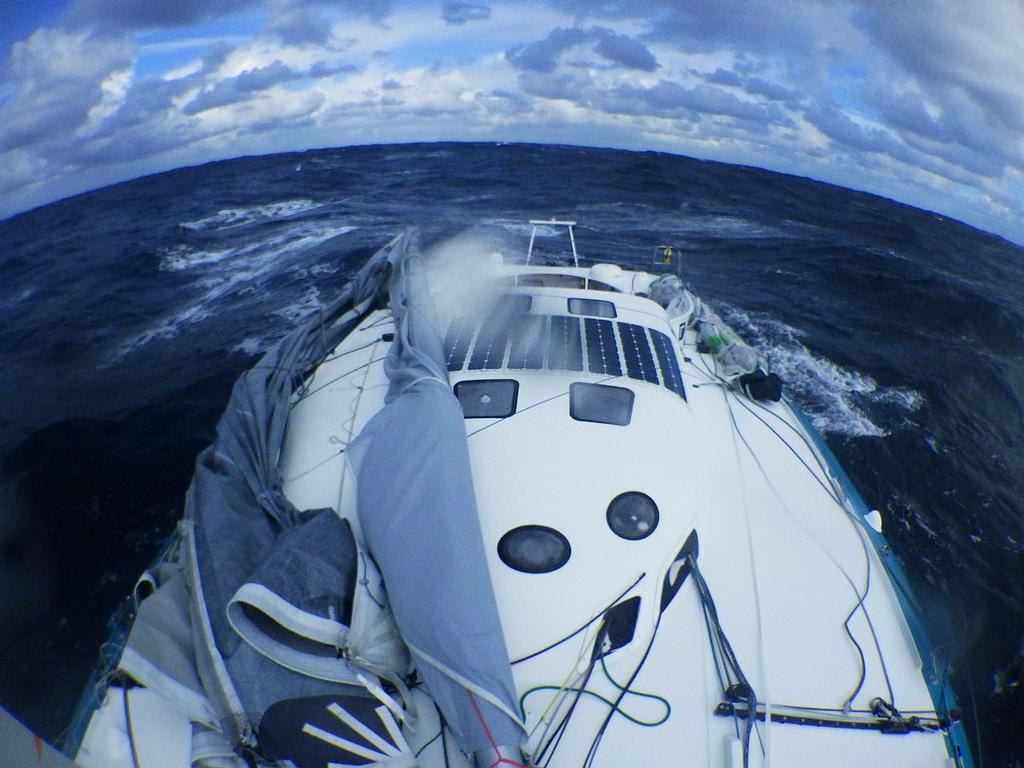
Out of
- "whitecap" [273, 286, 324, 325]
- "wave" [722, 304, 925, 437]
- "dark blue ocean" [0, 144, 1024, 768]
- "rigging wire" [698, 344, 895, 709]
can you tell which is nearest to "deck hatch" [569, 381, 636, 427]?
"rigging wire" [698, 344, 895, 709]

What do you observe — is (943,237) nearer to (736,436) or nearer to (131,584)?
(736,436)

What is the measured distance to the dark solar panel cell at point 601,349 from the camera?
14.2 ft

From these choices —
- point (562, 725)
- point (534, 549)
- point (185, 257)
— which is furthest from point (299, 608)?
point (185, 257)

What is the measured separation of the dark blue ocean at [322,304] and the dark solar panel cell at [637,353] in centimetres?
342

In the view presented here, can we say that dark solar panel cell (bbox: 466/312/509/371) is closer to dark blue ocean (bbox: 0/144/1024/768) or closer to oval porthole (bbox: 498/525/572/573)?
oval porthole (bbox: 498/525/572/573)

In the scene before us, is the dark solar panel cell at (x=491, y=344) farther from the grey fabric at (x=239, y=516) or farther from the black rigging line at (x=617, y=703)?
the black rigging line at (x=617, y=703)

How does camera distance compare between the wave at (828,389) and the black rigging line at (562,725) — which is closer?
the black rigging line at (562,725)

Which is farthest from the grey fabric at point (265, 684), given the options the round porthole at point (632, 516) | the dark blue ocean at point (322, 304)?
the dark blue ocean at point (322, 304)

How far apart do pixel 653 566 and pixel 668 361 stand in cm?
221

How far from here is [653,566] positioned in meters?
3.04

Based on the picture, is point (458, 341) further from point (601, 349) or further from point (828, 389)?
point (828, 389)

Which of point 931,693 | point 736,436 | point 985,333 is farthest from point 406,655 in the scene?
point 985,333

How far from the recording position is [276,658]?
2172mm

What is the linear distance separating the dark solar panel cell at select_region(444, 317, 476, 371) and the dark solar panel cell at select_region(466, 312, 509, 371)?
9 cm
